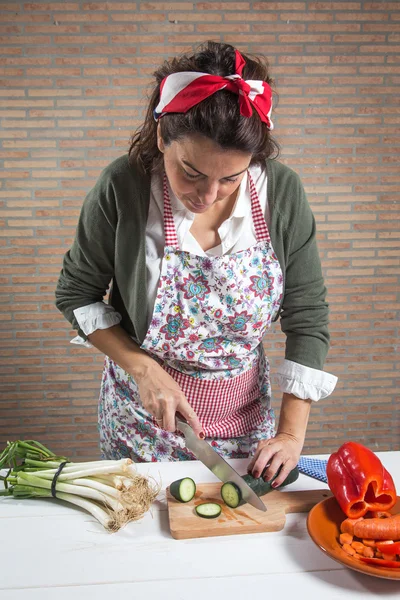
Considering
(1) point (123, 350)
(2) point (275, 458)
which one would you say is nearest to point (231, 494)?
(2) point (275, 458)

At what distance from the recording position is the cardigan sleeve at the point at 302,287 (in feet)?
5.37

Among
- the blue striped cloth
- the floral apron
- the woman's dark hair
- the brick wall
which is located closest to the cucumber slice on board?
the blue striped cloth

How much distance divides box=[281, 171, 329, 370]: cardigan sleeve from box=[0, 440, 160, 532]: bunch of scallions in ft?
1.88

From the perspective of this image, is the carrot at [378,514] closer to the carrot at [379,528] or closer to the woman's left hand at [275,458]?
the carrot at [379,528]

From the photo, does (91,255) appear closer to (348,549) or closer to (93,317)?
(93,317)

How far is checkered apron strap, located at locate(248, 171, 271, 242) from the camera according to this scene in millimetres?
1642

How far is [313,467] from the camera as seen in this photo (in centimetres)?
165

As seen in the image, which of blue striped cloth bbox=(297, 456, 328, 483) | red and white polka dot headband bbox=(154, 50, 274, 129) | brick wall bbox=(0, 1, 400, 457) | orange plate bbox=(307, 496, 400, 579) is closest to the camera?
orange plate bbox=(307, 496, 400, 579)

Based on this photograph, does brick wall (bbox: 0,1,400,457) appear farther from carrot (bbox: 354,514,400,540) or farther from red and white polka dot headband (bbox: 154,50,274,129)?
carrot (bbox: 354,514,400,540)

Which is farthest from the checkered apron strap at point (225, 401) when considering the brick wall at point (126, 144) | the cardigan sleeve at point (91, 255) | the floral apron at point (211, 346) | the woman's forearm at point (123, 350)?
the brick wall at point (126, 144)

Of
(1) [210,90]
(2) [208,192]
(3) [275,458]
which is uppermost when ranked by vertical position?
(1) [210,90]

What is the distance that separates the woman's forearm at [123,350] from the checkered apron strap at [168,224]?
0.33 m

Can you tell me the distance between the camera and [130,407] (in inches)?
71.4

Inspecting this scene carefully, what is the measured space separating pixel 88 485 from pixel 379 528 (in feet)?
2.32
